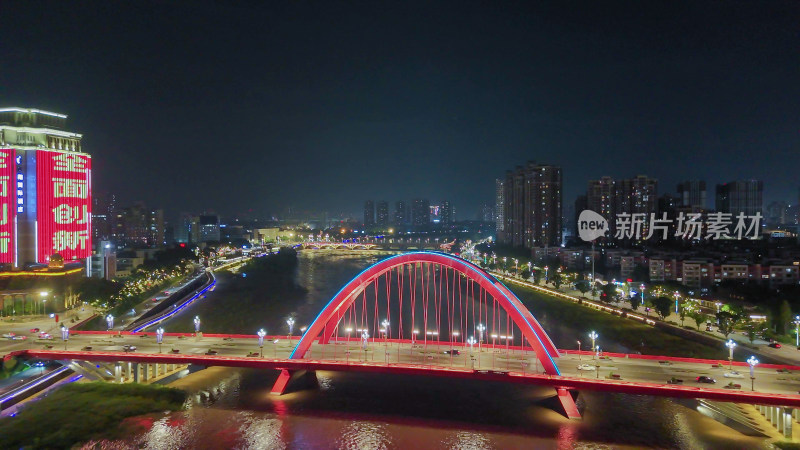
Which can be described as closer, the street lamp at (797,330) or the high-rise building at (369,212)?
the street lamp at (797,330)

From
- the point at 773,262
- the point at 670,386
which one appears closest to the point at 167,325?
the point at 670,386

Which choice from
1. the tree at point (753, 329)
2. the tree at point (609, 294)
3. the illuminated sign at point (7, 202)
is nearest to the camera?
Answer: the tree at point (753, 329)

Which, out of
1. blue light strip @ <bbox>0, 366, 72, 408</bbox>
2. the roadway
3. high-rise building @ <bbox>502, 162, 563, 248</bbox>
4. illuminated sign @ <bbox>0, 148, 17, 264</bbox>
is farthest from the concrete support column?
high-rise building @ <bbox>502, 162, 563, 248</bbox>

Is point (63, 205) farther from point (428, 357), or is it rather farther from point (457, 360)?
point (457, 360)

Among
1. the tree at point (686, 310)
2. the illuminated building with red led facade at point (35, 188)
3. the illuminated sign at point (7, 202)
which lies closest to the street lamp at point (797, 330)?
the tree at point (686, 310)

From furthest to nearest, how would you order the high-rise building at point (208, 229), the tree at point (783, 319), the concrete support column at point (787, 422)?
the high-rise building at point (208, 229)
the tree at point (783, 319)
the concrete support column at point (787, 422)

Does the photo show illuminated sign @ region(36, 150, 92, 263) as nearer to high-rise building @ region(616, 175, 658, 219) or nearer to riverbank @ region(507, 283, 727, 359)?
riverbank @ region(507, 283, 727, 359)

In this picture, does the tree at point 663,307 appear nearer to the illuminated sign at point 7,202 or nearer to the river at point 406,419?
the river at point 406,419
